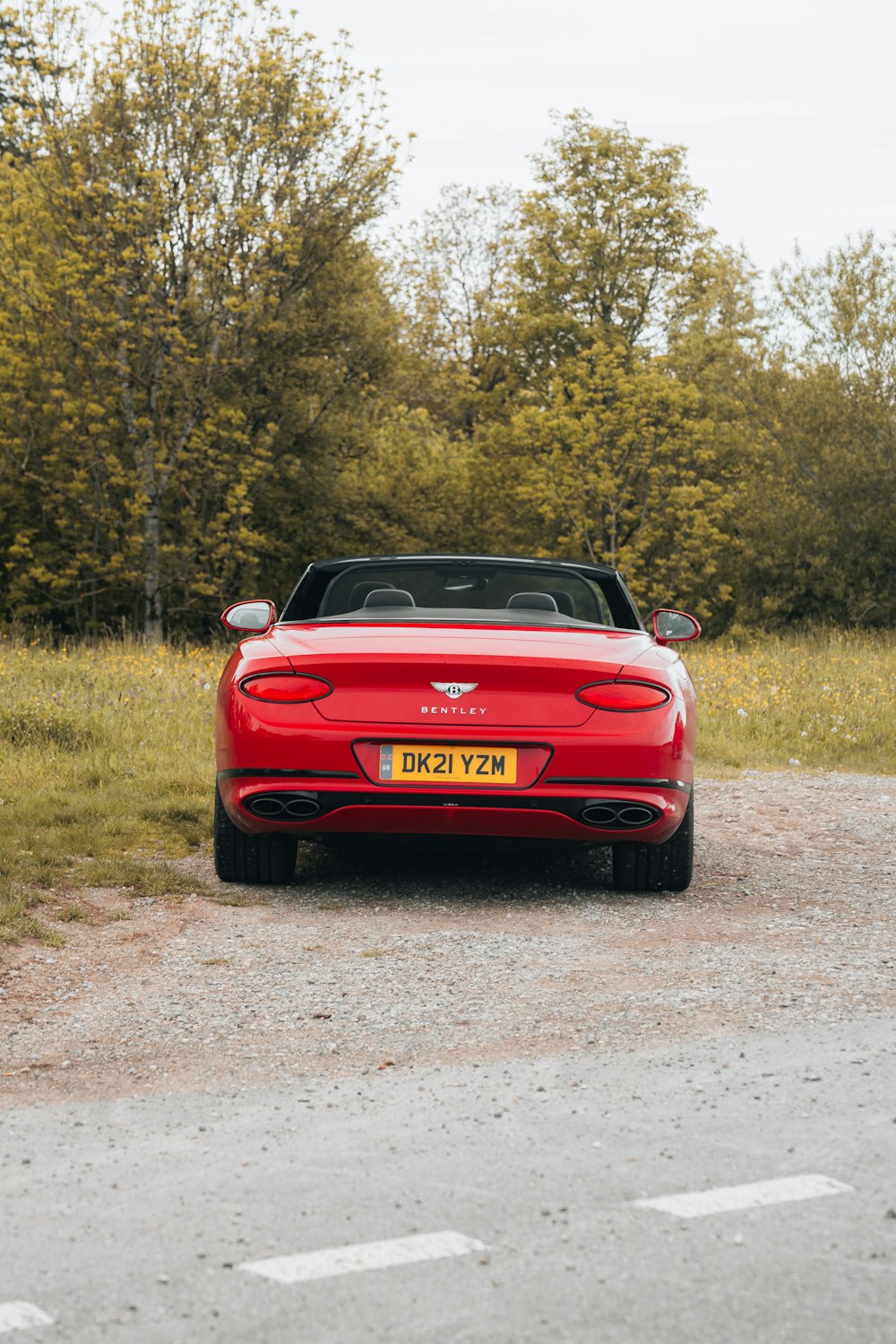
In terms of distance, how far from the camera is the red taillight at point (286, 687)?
5.94 m

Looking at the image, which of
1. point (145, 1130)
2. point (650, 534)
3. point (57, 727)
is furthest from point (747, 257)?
point (145, 1130)

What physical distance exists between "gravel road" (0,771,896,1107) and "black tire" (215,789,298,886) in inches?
3.8

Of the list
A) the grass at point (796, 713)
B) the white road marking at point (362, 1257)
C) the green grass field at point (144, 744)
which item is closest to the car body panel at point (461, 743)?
the green grass field at point (144, 744)

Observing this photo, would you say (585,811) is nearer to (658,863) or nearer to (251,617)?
(658,863)

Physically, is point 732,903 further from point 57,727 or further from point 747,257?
point 747,257

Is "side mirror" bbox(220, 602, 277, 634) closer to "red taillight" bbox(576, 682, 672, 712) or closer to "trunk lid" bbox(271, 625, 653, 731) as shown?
"trunk lid" bbox(271, 625, 653, 731)

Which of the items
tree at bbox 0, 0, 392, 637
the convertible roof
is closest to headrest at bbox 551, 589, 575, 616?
the convertible roof

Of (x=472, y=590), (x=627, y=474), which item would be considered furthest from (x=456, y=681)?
(x=627, y=474)

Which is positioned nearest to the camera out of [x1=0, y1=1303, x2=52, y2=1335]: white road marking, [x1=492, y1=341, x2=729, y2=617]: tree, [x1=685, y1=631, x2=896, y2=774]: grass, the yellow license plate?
[x1=0, y1=1303, x2=52, y2=1335]: white road marking

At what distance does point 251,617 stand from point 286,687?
97 cm

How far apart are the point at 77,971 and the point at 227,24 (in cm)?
2767

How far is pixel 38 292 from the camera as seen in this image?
96.1 feet

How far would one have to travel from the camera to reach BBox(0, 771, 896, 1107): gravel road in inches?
155

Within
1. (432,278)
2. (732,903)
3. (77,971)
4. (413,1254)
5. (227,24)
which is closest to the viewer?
(413,1254)
